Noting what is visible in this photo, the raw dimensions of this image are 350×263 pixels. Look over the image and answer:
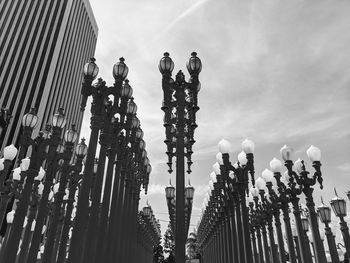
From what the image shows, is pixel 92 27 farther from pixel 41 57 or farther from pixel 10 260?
pixel 10 260

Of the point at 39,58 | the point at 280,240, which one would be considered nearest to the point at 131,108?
the point at 280,240

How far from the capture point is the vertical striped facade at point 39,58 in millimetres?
57406

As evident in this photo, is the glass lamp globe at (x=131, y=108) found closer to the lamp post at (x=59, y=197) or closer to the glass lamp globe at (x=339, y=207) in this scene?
the lamp post at (x=59, y=197)

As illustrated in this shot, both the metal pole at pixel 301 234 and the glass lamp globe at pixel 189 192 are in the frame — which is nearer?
the metal pole at pixel 301 234

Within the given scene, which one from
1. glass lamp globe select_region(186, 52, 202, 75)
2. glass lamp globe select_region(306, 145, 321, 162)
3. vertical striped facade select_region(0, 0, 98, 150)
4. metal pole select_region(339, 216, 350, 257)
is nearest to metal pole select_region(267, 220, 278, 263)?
metal pole select_region(339, 216, 350, 257)

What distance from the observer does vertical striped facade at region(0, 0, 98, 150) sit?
5741 centimetres

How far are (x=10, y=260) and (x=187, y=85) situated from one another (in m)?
7.32

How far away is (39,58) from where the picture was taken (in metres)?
63.8

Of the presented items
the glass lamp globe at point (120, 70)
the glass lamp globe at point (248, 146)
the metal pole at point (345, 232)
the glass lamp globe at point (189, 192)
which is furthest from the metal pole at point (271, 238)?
the glass lamp globe at point (120, 70)

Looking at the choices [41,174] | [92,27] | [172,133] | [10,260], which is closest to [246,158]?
[172,133]

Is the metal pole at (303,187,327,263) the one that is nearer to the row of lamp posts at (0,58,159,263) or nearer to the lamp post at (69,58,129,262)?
the row of lamp posts at (0,58,159,263)

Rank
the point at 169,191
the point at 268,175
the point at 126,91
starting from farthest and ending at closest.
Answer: the point at 169,191
the point at 268,175
the point at 126,91

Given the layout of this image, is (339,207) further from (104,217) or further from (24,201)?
(24,201)

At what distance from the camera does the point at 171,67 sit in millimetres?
9891
